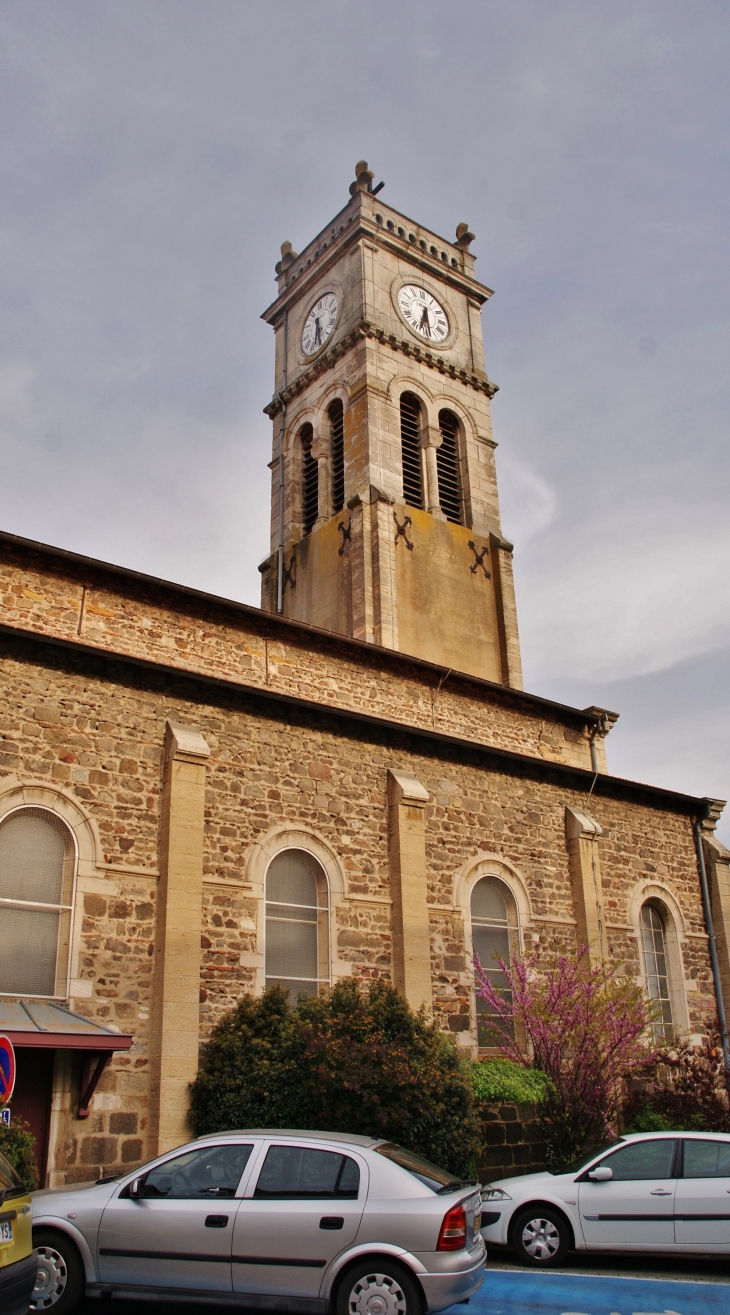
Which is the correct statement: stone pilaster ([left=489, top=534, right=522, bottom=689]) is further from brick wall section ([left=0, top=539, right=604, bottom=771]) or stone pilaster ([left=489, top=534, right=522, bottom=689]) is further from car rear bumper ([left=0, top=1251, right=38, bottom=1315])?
car rear bumper ([left=0, top=1251, right=38, bottom=1315])

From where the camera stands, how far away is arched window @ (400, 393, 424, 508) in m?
25.8

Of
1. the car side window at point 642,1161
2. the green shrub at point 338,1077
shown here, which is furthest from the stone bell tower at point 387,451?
the car side window at point 642,1161

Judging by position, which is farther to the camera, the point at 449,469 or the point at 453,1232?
the point at 449,469

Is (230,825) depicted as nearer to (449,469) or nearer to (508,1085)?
(508,1085)

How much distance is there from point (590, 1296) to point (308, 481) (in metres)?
22.2

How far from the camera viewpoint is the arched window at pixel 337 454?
26047 mm

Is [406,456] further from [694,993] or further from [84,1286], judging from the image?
[84,1286]

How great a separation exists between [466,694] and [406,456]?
32.2ft

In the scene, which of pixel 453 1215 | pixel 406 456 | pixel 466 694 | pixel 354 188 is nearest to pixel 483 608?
pixel 406 456

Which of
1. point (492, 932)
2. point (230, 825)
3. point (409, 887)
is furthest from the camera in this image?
point (492, 932)

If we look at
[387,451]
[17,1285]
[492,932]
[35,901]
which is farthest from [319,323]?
[17,1285]

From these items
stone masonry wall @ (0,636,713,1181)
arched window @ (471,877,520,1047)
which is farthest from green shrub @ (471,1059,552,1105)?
arched window @ (471,877,520,1047)

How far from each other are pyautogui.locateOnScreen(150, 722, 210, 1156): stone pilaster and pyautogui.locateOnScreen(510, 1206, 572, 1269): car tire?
3483mm

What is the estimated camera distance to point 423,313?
29047mm
